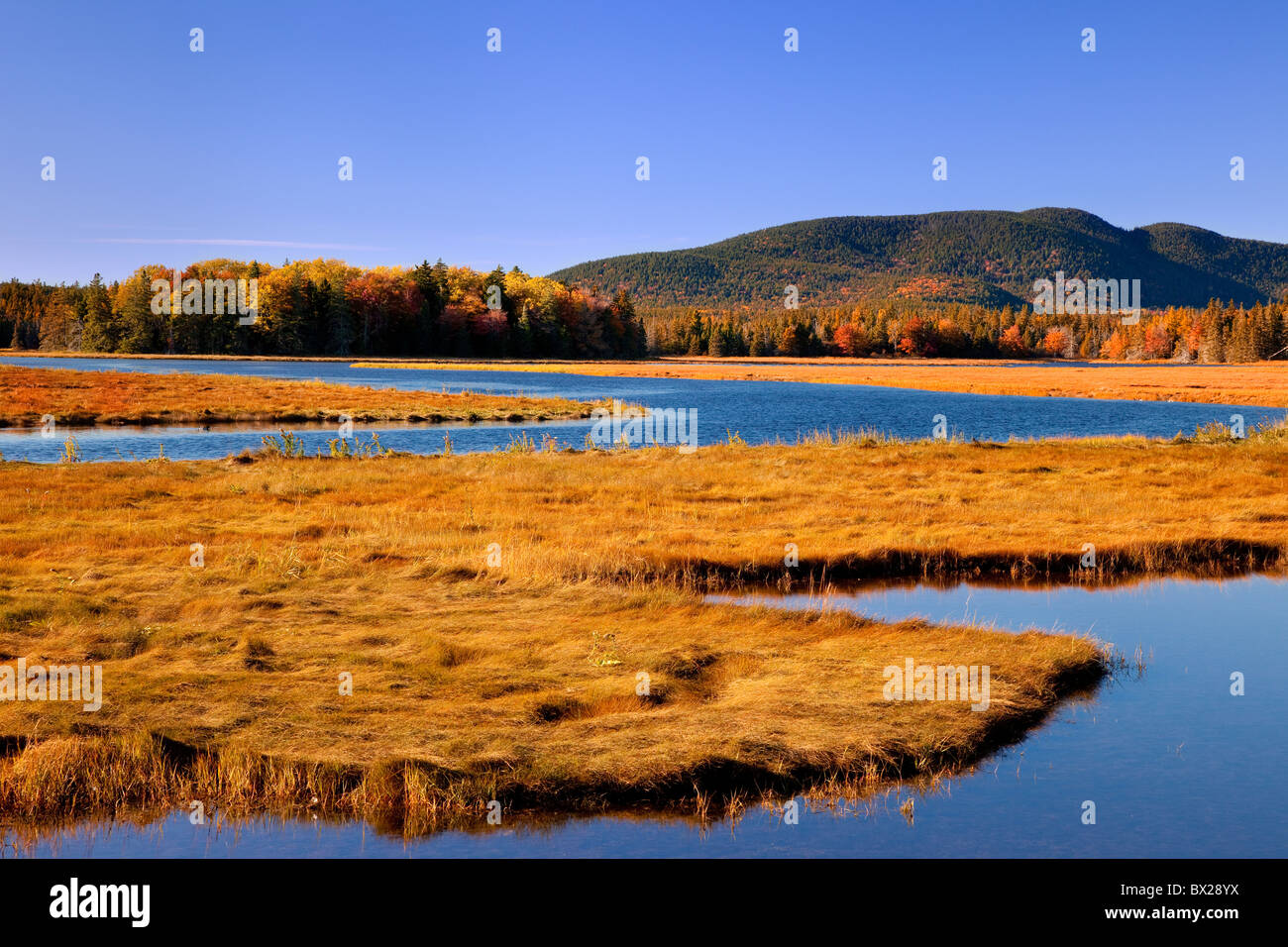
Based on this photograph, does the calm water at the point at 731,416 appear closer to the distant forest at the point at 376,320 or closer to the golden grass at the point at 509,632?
the golden grass at the point at 509,632

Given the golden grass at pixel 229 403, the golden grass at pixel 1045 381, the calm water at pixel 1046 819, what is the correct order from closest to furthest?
1. the calm water at pixel 1046 819
2. the golden grass at pixel 229 403
3. the golden grass at pixel 1045 381

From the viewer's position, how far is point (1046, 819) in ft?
34.4

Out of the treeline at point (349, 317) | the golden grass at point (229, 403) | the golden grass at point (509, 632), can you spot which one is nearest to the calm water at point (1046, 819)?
the golden grass at point (509, 632)

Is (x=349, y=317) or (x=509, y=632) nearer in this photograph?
(x=509, y=632)

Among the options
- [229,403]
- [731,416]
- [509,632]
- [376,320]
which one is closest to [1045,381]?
[731,416]

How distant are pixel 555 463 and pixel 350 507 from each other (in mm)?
10564

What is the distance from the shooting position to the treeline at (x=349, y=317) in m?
156

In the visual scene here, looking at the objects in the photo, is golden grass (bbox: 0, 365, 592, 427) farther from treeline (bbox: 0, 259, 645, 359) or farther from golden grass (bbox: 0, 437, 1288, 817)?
treeline (bbox: 0, 259, 645, 359)

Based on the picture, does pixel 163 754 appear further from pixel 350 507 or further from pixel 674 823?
pixel 350 507

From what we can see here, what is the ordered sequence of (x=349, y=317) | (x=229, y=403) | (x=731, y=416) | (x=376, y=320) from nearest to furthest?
(x=229, y=403), (x=731, y=416), (x=349, y=317), (x=376, y=320)

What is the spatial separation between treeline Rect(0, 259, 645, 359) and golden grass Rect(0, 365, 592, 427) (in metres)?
69.8

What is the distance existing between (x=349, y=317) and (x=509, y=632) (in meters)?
152

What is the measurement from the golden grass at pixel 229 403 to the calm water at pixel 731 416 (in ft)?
13.6

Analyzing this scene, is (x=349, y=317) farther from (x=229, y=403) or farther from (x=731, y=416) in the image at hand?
(x=731, y=416)
